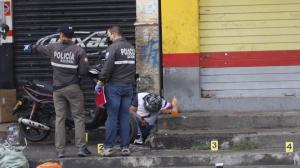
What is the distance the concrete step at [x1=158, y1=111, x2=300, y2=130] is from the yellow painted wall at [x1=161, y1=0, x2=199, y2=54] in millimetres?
1267

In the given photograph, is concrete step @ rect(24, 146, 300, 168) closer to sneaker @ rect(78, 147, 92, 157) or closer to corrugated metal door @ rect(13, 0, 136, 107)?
sneaker @ rect(78, 147, 92, 157)

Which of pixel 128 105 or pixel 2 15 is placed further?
pixel 2 15

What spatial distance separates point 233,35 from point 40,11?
3.68m

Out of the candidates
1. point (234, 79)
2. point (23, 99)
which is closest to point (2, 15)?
point (23, 99)

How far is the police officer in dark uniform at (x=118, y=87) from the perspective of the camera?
862 centimetres

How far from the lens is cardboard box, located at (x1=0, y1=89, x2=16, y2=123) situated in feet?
34.9

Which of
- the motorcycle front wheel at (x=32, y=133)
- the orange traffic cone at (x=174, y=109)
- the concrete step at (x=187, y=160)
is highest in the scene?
the orange traffic cone at (x=174, y=109)

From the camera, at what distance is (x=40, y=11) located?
1098 cm

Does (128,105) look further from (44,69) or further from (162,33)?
(44,69)

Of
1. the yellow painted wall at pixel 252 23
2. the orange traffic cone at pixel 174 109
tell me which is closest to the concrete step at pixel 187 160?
the orange traffic cone at pixel 174 109

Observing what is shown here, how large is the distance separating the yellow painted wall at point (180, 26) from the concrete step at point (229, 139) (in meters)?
1.71

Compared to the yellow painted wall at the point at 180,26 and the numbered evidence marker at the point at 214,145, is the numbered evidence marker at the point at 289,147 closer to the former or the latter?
the numbered evidence marker at the point at 214,145

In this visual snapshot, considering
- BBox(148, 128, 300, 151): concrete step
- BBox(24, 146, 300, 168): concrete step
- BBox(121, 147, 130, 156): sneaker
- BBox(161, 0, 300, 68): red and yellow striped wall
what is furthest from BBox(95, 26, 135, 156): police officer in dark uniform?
BBox(161, 0, 300, 68): red and yellow striped wall

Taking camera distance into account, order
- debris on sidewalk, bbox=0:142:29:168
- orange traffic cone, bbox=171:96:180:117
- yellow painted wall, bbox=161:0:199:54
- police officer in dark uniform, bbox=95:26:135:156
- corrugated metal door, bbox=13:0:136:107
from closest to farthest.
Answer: debris on sidewalk, bbox=0:142:29:168 < police officer in dark uniform, bbox=95:26:135:156 < orange traffic cone, bbox=171:96:180:117 < yellow painted wall, bbox=161:0:199:54 < corrugated metal door, bbox=13:0:136:107
